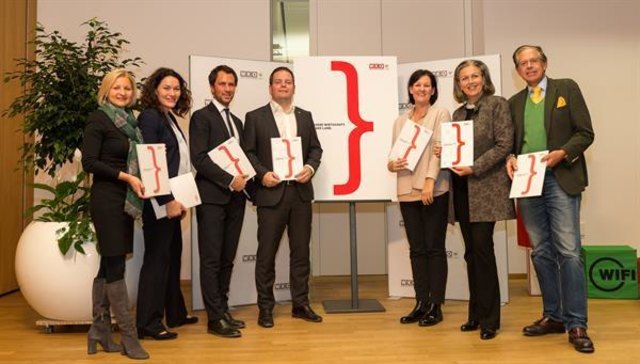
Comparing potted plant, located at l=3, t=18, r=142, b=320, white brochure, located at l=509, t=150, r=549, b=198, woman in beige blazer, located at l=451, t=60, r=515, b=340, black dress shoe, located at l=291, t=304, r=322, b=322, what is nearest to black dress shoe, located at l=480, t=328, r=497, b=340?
woman in beige blazer, located at l=451, t=60, r=515, b=340

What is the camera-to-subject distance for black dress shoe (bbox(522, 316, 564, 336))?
9.93 feet

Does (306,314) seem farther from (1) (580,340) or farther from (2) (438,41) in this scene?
(2) (438,41)

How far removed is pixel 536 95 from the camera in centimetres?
297

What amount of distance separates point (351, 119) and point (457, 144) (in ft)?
3.27

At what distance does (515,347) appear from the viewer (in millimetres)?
2807

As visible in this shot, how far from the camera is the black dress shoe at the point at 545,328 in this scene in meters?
3.03

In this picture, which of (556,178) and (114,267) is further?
(556,178)

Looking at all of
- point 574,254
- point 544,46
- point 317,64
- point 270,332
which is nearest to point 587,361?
point 574,254

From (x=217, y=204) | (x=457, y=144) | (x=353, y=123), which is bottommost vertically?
(x=217, y=204)

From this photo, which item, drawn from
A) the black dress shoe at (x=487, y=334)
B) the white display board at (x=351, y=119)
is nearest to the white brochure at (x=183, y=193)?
the white display board at (x=351, y=119)

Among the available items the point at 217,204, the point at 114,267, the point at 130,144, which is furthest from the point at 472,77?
the point at 114,267

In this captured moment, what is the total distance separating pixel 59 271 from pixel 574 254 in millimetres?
2987

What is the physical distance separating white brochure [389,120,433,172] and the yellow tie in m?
0.63

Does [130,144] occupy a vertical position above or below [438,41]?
below
